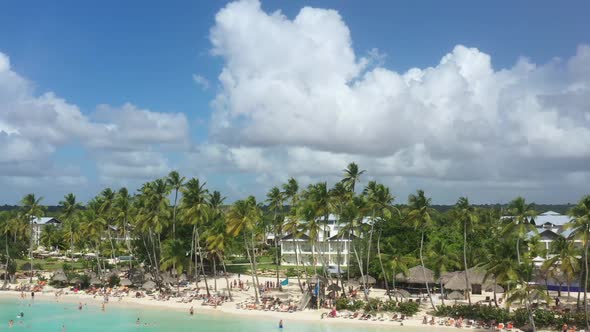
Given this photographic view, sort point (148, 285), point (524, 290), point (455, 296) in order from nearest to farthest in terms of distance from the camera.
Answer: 1. point (524, 290)
2. point (455, 296)
3. point (148, 285)

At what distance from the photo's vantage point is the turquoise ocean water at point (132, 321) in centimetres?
4803

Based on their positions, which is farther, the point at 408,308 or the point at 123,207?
the point at 123,207

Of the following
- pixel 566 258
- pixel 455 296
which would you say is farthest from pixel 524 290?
pixel 455 296

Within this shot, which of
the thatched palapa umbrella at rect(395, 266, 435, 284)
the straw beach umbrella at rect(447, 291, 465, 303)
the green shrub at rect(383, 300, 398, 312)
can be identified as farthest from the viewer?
the thatched palapa umbrella at rect(395, 266, 435, 284)

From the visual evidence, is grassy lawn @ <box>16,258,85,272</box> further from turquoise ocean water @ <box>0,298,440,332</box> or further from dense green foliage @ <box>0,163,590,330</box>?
turquoise ocean water @ <box>0,298,440,332</box>

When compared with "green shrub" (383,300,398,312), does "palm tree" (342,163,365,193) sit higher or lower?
higher

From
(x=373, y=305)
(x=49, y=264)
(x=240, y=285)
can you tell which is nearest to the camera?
(x=373, y=305)

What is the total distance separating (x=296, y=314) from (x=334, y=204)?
39.3 feet

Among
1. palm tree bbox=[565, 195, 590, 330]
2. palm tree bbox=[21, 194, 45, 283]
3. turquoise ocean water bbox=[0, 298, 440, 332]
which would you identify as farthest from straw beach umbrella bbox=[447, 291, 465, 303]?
palm tree bbox=[21, 194, 45, 283]

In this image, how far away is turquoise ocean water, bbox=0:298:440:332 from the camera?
4803 cm

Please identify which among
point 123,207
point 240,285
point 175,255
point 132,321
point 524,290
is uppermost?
point 123,207

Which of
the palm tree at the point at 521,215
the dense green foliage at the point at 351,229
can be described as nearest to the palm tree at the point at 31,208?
the dense green foliage at the point at 351,229

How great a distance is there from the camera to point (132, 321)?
51.5 m

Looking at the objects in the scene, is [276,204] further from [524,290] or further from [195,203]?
[524,290]
